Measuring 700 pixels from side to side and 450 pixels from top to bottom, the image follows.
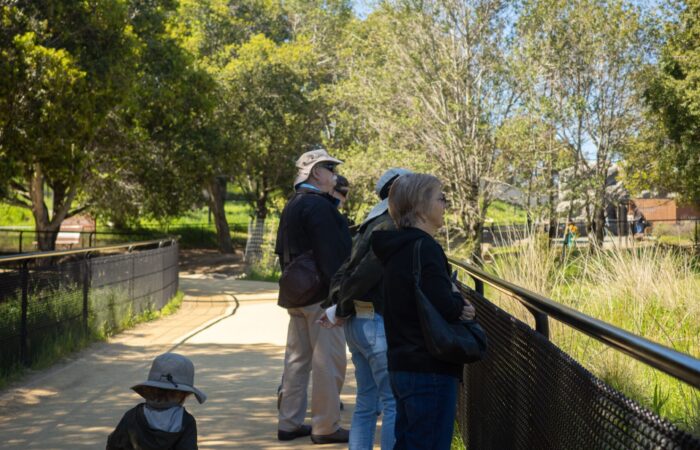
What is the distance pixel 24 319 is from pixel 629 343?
24.8ft

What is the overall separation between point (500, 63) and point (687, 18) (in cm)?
557

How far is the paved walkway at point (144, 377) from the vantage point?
22.2ft

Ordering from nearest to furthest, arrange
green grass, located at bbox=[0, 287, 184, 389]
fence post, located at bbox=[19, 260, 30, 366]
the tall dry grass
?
1. the tall dry grass
2. green grass, located at bbox=[0, 287, 184, 389]
3. fence post, located at bbox=[19, 260, 30, 366]

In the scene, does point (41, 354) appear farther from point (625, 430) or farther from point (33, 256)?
point (625, 430)

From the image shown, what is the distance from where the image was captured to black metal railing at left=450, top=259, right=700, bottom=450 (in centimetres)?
245

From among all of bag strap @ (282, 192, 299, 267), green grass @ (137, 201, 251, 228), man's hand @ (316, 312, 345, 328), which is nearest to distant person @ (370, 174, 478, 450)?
man's hand @ (316, 312, 345, 328)

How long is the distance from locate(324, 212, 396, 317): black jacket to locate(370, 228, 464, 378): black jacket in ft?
2.56

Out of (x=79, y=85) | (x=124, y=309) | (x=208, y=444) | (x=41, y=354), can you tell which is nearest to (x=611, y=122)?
(x=79, y=85)

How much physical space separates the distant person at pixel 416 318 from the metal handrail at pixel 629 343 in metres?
0.35

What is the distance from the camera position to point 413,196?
13.5 feet

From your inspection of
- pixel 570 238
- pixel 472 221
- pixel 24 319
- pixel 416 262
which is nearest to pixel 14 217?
pixel 472 221

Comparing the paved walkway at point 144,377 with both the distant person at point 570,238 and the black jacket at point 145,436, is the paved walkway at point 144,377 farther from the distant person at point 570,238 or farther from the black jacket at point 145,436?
the distant person at point 570,238

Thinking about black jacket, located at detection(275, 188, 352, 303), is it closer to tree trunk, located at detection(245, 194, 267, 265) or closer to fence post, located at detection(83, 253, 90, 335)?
fence post, located at detection(83, 253, 90, 335)

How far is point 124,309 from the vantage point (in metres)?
13.1
